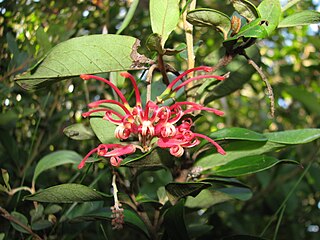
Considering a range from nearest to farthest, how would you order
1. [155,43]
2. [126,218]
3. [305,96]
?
[155,43]
[126,218]
[305,96]

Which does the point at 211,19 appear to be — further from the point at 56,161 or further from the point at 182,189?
the point at 56,161

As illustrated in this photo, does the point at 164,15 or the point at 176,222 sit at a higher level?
the point at 164,15

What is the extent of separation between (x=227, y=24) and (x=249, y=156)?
182 mm

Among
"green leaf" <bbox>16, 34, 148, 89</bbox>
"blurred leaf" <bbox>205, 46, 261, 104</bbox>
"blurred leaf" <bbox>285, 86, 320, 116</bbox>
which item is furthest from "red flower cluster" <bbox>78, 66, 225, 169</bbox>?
"blurred leaf" <bbox>285, 86, 320, 116</bbox>

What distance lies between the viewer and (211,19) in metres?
0.54

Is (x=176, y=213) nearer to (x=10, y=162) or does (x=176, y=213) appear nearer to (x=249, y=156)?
(x=249, y=156)

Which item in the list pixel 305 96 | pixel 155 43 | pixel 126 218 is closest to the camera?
pixel 155 43

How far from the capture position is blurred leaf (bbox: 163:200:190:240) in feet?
1.77

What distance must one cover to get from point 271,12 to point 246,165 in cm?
20

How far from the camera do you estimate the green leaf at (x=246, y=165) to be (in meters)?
0.57

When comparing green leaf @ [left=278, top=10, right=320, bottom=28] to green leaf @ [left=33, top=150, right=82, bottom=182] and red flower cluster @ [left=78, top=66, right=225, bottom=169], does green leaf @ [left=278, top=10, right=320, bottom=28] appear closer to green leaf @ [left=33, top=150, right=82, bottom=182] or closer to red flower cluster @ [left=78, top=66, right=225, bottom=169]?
red flower cluster @ [left=78, top=66, right=225, bottom=169]

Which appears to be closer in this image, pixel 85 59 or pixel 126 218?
pixel 85 59

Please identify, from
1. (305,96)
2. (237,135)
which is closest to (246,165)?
(237,135)

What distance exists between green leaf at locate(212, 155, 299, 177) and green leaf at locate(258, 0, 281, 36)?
0.54ft
